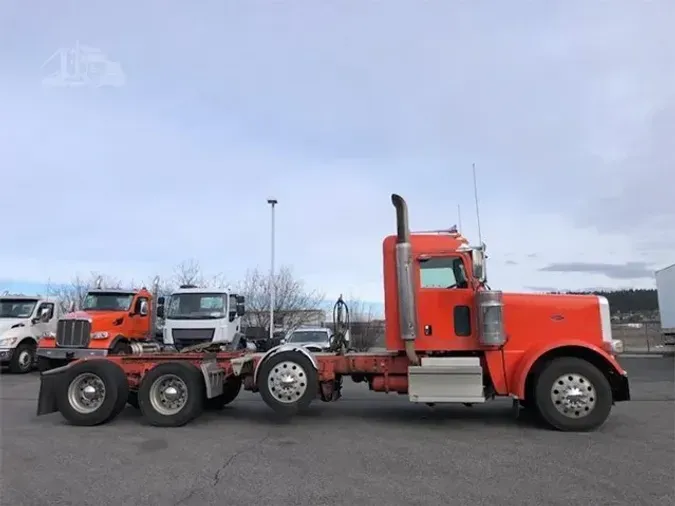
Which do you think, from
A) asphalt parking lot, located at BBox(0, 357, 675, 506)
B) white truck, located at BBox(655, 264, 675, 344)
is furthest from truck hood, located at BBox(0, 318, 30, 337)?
white truck, located at BBox(655, 264, 675, 344)

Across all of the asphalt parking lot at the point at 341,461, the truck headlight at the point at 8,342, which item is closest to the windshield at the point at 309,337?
the truck headlight at the point at 8,342

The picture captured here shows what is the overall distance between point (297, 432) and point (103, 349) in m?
7.84

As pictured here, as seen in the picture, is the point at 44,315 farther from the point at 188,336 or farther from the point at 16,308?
the point at 188,336

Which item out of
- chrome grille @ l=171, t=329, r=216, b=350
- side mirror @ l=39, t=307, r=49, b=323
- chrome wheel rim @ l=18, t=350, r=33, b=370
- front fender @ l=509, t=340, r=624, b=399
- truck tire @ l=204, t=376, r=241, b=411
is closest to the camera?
front fender @ l=509, t=340, r=624, b=399

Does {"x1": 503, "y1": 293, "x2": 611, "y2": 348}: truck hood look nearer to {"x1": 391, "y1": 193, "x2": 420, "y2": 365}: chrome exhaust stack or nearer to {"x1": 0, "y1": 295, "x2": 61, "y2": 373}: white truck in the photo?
{"x1": 391, "y1": 193, "x2": 420, "y2": 365}: chrome exhaust stack

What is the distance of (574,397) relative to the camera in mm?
8141

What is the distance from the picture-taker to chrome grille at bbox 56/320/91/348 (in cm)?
1405

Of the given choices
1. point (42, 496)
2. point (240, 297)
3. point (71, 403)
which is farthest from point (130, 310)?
point (42, 496)

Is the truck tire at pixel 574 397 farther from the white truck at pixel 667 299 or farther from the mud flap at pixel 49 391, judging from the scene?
the white truck at pixel 667 299

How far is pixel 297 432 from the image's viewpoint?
8.42 m

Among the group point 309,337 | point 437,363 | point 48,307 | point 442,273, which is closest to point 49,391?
point 437,363

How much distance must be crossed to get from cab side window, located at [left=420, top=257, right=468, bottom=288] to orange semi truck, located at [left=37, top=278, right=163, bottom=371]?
21.6 feet

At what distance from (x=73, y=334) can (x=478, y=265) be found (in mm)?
10412

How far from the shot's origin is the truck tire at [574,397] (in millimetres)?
8086
